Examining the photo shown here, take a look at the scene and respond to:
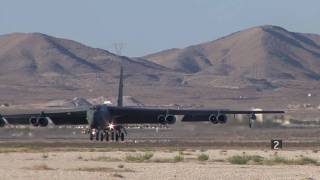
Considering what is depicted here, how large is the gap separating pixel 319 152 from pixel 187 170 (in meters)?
25.8

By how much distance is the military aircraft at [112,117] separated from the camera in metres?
101

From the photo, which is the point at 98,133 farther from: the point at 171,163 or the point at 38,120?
the point at 171,163

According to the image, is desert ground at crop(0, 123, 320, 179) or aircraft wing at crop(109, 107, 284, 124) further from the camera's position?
aircraft wing at crop(109, 107, 284, 124)

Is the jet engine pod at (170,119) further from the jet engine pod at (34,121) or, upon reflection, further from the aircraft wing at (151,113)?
the jet engine pod at (34,121)

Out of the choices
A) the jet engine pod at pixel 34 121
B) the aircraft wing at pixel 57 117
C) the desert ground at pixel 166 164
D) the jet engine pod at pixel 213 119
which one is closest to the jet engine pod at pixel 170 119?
the jet engine pod at pixel 213 119

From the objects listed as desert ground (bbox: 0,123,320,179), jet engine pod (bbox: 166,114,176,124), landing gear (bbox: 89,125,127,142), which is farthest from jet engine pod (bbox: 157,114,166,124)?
desert ground (bbox: 0,123,320,179)

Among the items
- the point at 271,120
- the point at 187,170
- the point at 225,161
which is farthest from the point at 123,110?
the point at 187,170

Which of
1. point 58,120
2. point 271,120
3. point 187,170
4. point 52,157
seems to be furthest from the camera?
point 271,120

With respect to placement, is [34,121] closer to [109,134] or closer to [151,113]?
[109,134]

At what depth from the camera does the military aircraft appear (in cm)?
10119

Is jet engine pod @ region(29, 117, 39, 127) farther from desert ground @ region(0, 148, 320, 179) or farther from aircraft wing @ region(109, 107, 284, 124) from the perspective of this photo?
desert ground @ region(0, 148, 320, 179)

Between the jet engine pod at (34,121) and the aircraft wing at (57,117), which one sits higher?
the aircraft wing at (57,117)

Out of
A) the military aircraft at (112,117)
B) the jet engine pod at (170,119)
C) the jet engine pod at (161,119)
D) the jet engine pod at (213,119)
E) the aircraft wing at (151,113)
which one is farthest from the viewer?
the jet engine pod at (161,119)

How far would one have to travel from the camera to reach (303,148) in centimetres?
8488
